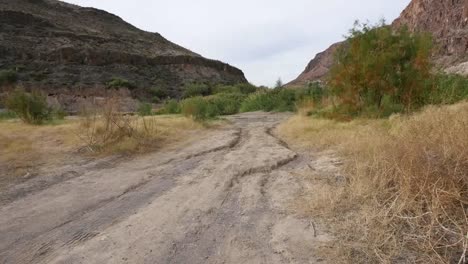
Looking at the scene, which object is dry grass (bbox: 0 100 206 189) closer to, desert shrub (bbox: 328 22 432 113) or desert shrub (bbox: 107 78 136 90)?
desert shrub (bbox: 328 22 432 113)

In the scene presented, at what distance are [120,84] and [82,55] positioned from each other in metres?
5.84

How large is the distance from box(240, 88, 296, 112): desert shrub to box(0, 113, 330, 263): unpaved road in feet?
40.3

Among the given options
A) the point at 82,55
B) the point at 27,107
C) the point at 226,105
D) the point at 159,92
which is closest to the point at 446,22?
the point at 159,92

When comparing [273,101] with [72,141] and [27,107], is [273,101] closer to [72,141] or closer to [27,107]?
[27,107]

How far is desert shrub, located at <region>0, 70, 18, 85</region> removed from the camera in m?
24.5

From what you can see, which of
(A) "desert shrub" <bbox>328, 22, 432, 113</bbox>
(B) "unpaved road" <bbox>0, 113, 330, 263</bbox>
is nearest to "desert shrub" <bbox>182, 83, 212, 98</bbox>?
(A) "desert shrub" <bbox>328, 22, 432, 113</bbox>

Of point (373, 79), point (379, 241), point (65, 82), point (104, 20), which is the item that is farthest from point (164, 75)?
point (379, 241)

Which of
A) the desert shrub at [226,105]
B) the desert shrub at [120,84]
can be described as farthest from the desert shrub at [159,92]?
the desert shrub at [226,105]

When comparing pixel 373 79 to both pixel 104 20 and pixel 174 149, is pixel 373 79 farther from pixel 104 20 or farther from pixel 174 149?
pixel 104 20

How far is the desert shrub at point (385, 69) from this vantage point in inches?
401

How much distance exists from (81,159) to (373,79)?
7143 millimetres

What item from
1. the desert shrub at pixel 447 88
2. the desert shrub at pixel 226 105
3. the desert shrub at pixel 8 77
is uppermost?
the desert shrub at pixel 8 77

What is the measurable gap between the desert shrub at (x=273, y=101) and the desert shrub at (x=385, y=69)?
7.30 metres

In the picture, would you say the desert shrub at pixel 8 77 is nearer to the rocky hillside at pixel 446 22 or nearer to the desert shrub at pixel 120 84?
the desert shrub at pixel 120 84
